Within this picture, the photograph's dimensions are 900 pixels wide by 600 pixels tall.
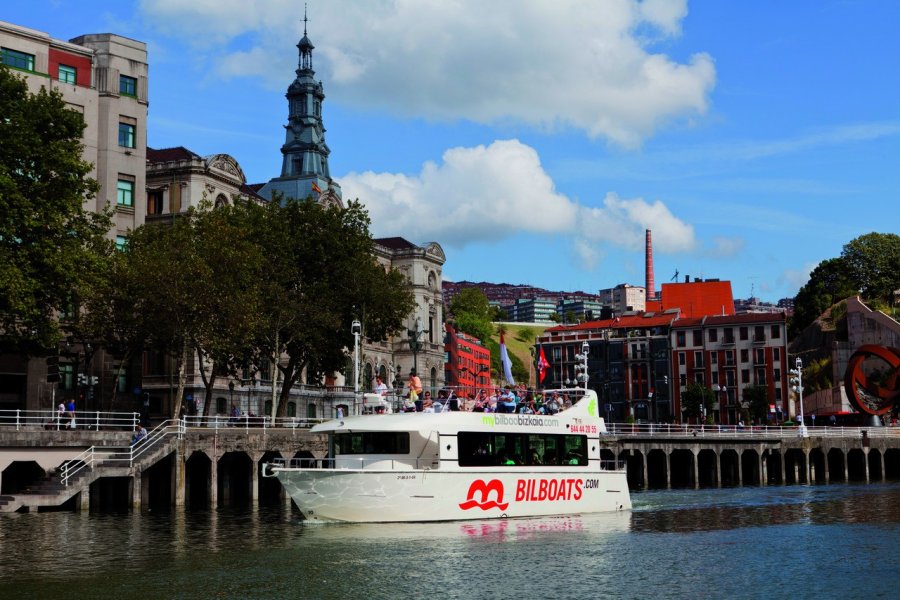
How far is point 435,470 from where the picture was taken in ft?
130

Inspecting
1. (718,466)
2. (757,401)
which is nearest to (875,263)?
(757,401)

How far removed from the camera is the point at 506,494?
42.2m

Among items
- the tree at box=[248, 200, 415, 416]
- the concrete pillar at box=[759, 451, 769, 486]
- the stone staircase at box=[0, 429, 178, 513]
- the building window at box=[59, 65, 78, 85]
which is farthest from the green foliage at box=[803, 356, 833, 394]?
the stone staircase at box=[0, 429, 178, 513]

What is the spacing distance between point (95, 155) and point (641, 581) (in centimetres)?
5122

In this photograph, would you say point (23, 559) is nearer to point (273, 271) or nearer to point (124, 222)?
point (273, 271)

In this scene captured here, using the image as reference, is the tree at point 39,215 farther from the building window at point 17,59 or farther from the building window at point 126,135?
the building window at point 126,135

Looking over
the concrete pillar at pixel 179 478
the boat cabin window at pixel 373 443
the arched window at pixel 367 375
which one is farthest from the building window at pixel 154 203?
the boat cabin window at pixel 373 443

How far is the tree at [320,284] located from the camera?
67.4 meters

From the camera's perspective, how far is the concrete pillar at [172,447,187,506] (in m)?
51.9

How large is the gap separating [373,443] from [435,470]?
7.90ft

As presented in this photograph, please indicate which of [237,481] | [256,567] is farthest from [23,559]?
[237,481]

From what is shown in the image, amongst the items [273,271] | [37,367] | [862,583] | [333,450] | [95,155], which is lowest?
[862,583]

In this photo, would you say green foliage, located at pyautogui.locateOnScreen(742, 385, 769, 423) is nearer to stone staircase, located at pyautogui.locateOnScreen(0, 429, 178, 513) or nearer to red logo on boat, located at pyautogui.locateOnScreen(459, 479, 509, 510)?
stone staircase, located at pyautogui.locateOnScreen(0, 429, 178, 513)

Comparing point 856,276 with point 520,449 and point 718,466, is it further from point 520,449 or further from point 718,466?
point 520,449
